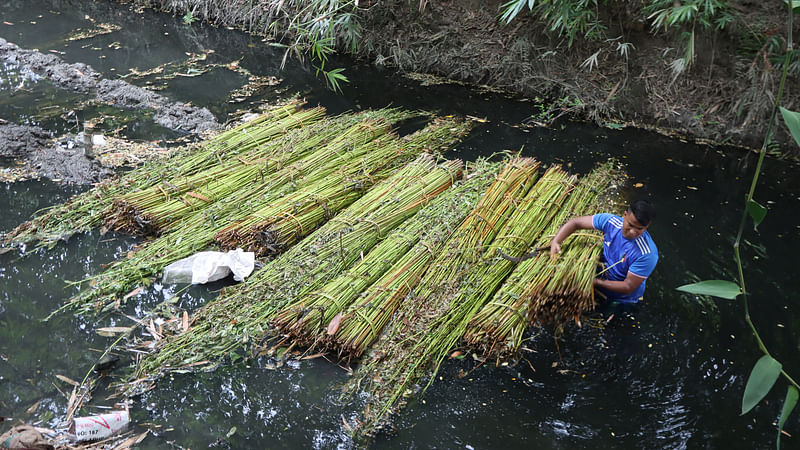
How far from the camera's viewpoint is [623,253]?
12.9 ft

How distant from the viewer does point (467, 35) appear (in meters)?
Answer: 8.29

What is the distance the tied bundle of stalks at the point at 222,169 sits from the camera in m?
4.76

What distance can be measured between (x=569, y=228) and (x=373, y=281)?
61.4 inches

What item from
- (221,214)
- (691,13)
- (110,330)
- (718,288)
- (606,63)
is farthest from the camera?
(606,63)

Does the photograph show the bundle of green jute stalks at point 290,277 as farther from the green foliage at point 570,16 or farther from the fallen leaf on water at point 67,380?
the green foliage at point 570,16

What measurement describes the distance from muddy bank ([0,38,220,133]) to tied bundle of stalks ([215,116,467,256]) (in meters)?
2.24

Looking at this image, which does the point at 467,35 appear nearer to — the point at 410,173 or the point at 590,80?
the point at 590,80

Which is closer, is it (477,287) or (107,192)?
(477,287)

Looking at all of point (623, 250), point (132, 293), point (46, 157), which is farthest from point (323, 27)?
point (623, 250)

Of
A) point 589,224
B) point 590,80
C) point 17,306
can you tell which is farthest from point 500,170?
point 17,306

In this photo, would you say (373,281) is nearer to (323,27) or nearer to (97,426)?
(97,426)

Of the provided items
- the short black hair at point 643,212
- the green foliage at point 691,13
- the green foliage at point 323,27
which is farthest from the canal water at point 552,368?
the green foliage at point 323,27

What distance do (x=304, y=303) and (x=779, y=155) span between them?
19.9ft

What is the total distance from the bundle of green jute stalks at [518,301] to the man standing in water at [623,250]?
128 mm
